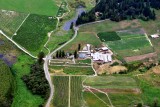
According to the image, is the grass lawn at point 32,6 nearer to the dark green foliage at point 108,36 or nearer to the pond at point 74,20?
the pond at point 74,20

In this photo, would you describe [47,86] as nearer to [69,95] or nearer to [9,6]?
[69,95]

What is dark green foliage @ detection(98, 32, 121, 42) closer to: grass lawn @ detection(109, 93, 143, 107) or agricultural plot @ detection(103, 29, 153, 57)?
agricultural plot @ detection(103, 29, 153, 57)

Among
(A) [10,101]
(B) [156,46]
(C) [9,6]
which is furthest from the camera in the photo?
(C) [9,6]

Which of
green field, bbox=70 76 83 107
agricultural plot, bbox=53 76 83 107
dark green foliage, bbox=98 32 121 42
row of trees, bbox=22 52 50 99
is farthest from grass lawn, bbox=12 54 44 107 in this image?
dark green foliage, bbox=98 32 121 42

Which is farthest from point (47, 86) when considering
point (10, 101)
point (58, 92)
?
point (10, 101)

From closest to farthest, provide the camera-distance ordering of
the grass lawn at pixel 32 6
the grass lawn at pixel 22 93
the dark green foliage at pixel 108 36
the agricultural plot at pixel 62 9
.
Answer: the grass lawn at pixel 22 93
the dark green foliage at pixel 108 36
the grass lawn at pixel 32 6
the agricultural plot at pixel 62 9

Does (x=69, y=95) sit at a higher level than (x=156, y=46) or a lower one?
higher

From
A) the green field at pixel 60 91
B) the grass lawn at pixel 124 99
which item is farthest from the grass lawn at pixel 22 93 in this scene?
the grass lawn at pixel 124 99
